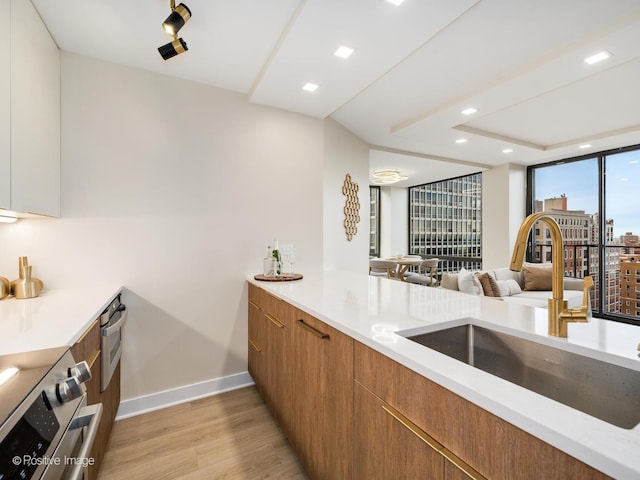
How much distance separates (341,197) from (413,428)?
2715 millimetres

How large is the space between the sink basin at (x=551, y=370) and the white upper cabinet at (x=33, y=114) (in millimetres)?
1878

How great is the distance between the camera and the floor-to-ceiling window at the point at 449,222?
6.44 meters

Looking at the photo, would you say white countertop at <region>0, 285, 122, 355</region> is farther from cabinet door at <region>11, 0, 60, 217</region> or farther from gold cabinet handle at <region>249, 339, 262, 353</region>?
gold cabinet handle at <region>249, 339, 262, 353</region>

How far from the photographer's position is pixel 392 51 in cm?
198

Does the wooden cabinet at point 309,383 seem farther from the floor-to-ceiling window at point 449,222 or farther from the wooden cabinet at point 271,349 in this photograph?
the floor-to-ceiling window at point 449,222

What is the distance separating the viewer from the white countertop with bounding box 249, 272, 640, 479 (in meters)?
0.50

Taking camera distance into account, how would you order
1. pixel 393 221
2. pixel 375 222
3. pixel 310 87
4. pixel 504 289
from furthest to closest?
pixel 393 221 → pixel 375 222 → pixel 504 289 → pixel 310 87

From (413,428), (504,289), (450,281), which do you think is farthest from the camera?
(504,289)

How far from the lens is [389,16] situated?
1672 millimetres

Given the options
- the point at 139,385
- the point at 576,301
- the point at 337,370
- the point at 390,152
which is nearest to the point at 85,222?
the point at 139,385

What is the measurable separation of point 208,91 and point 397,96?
1.65 metres

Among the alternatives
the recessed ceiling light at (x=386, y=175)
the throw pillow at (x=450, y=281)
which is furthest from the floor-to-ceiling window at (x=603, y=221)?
the recessed ceiling light at (x=386, y=175)

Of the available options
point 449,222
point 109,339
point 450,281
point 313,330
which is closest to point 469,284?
point 450,281

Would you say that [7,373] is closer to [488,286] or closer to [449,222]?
[488,286]
